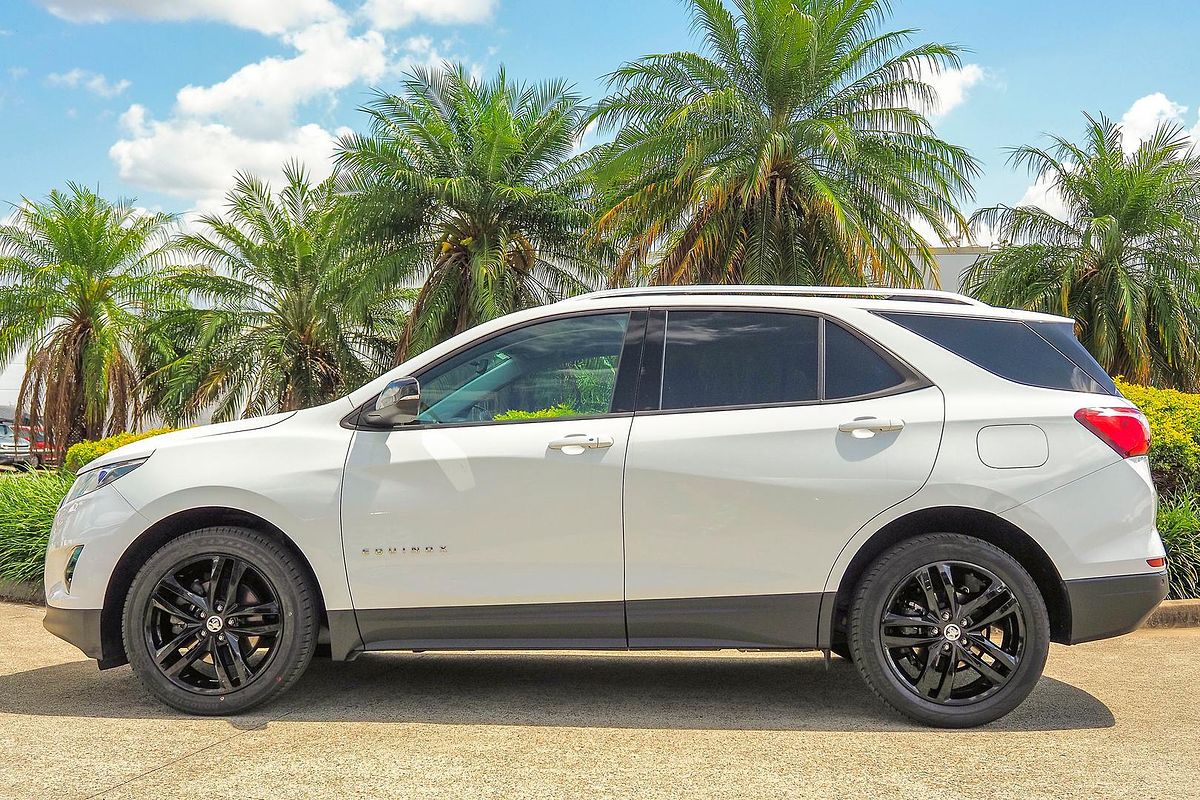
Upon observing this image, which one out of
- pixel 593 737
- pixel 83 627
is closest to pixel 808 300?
pixel 593 737

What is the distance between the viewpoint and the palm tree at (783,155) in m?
15.4

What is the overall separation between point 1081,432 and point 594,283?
14364mm

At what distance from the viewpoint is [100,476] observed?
4.99m

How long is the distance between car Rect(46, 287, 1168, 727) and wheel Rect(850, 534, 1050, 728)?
0.4 inches

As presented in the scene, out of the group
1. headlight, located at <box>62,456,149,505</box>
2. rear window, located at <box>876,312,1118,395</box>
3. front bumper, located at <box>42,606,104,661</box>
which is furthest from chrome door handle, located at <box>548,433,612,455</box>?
front bumper, located at <box>42,606,104,661</box>

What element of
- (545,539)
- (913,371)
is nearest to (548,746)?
(545,539)

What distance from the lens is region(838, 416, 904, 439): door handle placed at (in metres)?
4.63

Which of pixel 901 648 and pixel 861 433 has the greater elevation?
pixel 861 433

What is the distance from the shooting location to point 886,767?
13.4 feet

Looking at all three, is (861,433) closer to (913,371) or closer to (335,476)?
(913,371)

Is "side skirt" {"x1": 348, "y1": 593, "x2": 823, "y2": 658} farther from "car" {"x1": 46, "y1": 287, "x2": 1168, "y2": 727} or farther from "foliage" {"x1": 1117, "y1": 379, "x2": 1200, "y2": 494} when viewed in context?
"foliage" {"x1": 1117, "y1": 379, "x2": 1200, "y2": 494}

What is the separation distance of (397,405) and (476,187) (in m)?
13.2

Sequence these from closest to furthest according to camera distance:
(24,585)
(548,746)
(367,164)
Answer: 1. (548,746)
2. (24,585)
3. (367,164)

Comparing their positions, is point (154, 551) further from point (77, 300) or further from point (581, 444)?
point (77, 300)
